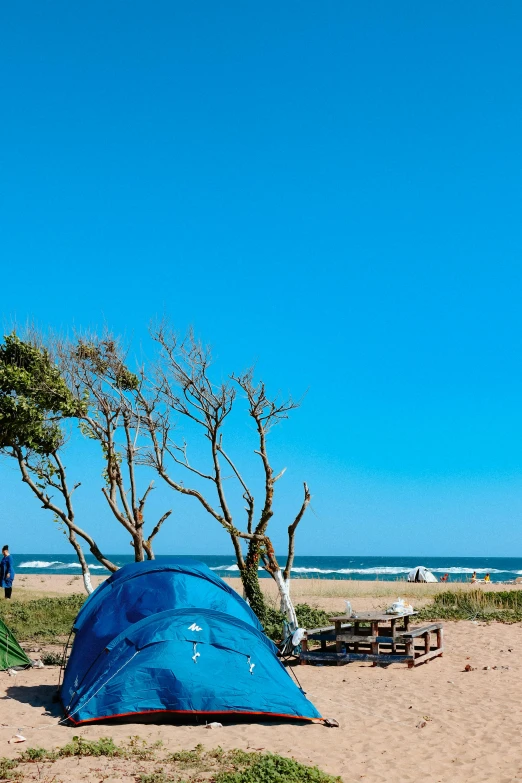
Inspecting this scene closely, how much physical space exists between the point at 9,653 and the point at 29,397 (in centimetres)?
610

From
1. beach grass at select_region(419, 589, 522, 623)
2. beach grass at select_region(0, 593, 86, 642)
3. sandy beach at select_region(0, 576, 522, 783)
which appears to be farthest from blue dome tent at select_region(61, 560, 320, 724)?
beach grass at select_region(419, 589, 522, 623)

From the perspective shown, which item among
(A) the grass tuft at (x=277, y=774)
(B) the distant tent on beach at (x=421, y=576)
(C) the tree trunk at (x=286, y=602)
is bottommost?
(A) the grass tuft at (x=277, y=774)

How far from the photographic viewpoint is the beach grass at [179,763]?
6586mm

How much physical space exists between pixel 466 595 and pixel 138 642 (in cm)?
1579

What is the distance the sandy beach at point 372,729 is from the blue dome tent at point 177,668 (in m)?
0.23

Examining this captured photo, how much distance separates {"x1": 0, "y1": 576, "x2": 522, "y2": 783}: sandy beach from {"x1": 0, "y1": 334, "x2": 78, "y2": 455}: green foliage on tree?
589cm

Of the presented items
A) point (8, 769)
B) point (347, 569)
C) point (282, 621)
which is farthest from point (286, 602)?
point (347, 569)

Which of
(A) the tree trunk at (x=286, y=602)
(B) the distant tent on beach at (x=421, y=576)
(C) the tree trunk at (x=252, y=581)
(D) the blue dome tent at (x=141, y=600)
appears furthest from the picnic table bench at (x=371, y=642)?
(B) the distant tent on beach at (x=421, y=576)

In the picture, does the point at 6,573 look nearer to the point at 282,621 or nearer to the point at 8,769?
the point at 282,621

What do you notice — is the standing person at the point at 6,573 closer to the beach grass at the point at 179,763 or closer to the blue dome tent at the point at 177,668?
the blue dome tent at the point at 177,668

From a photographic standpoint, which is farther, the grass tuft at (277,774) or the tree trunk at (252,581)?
the tree trunk at (252,581)

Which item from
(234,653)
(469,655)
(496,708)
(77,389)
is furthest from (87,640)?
(77,389)

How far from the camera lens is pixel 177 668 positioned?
28.0 ft

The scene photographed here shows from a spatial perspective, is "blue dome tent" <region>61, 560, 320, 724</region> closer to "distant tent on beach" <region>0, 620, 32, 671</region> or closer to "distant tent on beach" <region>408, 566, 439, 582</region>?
"distant tent on beach" <region>0, 620, 32, 671</region>
